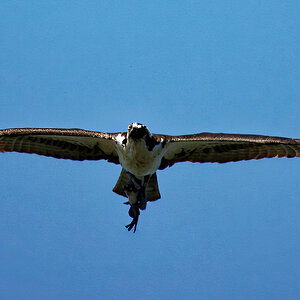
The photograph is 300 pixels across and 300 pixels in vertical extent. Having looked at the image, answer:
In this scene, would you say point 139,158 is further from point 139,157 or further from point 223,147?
point 223,147

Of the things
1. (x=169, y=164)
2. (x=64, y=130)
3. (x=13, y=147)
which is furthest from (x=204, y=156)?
(x=13, y=147)

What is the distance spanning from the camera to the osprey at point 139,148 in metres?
17.0

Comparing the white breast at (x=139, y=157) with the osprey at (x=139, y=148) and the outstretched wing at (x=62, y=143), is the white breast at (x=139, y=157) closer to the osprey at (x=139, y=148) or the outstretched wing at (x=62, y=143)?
the osprey at (x=139, y=148)

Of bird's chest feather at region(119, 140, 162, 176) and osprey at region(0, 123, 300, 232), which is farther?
osprey at region(0, 123, 300, 232)

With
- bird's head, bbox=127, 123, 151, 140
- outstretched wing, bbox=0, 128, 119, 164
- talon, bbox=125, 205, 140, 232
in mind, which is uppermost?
outstretched wing, bbox=0, 128, 119, 164

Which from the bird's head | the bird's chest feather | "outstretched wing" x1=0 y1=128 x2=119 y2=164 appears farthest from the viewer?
"outstretched wing" x1=0 y1=128 x2=119 y2=164

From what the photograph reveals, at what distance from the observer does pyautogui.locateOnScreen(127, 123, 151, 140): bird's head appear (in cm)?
1639

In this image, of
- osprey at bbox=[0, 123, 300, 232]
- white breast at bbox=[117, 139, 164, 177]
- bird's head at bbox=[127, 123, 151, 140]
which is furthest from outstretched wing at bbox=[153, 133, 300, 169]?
bird's head at bbox=[127, 123, 151, 140]

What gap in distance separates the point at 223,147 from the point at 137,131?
9.86 feet

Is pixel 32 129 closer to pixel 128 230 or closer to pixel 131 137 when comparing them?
pixel 131 137

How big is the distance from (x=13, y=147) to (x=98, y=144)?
2332 mm

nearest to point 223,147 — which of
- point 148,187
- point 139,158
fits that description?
point 148,187

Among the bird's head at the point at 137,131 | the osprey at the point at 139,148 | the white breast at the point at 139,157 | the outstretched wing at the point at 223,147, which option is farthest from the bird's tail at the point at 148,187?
the bird's head at the point at 137,131

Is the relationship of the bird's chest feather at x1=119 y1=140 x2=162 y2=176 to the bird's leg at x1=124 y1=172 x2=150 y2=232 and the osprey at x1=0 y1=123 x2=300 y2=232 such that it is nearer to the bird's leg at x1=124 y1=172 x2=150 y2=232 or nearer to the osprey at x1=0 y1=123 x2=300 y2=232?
the osprey at x1=0 y1=123 x2=300 y2=232
